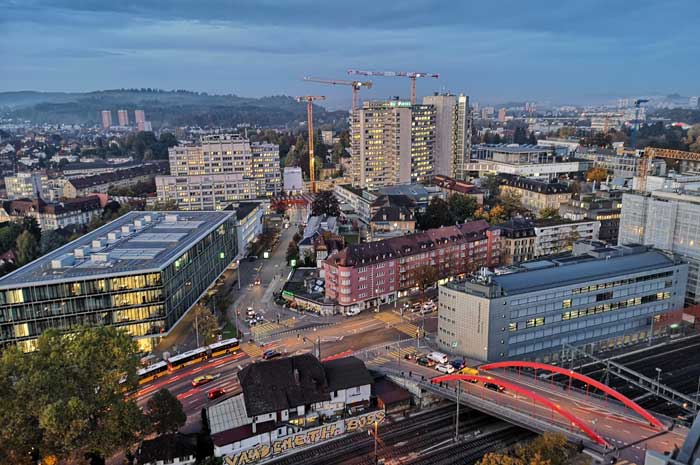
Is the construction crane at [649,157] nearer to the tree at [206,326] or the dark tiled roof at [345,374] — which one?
the dark tiled roof at [345,374]

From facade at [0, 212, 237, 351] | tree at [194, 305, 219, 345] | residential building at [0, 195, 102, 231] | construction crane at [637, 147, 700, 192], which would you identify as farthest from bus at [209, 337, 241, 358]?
residential building at [0, 195, 102, 231]

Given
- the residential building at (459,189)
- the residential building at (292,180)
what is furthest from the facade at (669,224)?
the residential building at (292,180)

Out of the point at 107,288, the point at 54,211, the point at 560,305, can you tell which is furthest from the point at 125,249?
the point at 54,211

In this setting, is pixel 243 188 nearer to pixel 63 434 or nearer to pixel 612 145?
pixel 63 434

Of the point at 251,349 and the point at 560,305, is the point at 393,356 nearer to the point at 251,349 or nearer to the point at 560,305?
the point at 251,349

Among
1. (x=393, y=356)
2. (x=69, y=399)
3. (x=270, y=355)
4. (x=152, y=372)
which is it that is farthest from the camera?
(x=270, y=355)

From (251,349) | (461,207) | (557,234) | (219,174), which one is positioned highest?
(219,174)

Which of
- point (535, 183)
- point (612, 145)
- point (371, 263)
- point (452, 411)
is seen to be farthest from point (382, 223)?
point (612, 145)
